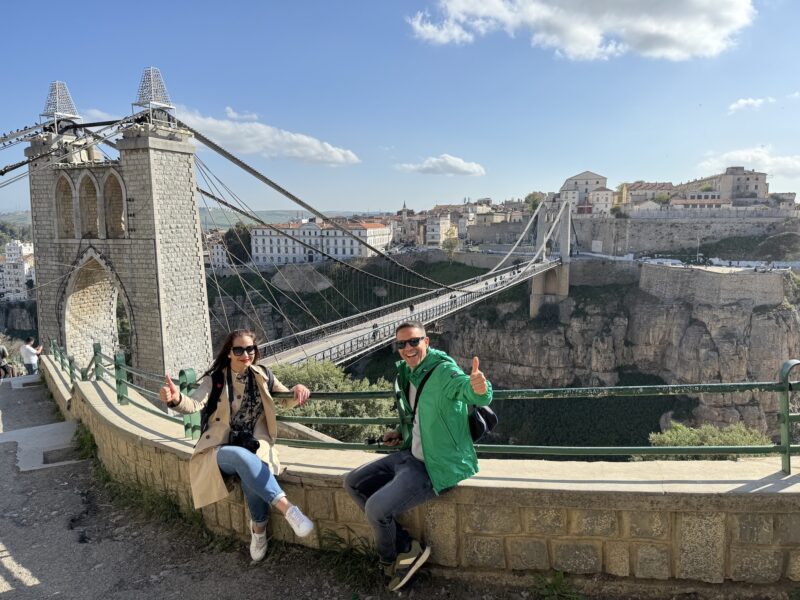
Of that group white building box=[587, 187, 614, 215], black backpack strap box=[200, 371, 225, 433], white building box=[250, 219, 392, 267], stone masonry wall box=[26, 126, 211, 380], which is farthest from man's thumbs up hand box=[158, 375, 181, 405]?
white building box=[587, 187, 614, 215]

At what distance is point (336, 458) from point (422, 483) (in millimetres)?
573

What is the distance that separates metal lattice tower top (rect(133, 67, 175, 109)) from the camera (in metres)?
8.99

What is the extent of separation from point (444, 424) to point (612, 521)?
0.67 meters

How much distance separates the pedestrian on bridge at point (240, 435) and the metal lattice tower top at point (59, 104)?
33.6 feet

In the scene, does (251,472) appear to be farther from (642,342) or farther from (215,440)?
(642,342)

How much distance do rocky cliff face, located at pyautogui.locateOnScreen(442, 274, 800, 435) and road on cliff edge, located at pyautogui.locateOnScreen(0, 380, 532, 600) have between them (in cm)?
2209

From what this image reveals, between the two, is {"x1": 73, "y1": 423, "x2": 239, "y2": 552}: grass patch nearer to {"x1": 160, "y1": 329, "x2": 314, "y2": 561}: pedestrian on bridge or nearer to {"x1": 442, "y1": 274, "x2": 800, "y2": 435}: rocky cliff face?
{"x1": 160, "y1": 329, "x2": 314, "y2": 561}: pedestrian on bridge

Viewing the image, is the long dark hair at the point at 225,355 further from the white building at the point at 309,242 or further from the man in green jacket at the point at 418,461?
the white building at the point at 309,242

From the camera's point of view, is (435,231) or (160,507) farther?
(435,231)

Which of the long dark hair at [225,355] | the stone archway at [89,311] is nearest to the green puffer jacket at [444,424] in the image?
the long dark hair at [225,355]

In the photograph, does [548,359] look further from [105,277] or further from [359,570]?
[359,570]

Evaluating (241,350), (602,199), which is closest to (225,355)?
(241,350)

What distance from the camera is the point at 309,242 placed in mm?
44344

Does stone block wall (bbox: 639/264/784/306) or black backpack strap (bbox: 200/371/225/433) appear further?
stone block wall (bbox: 639/264/784/306)
